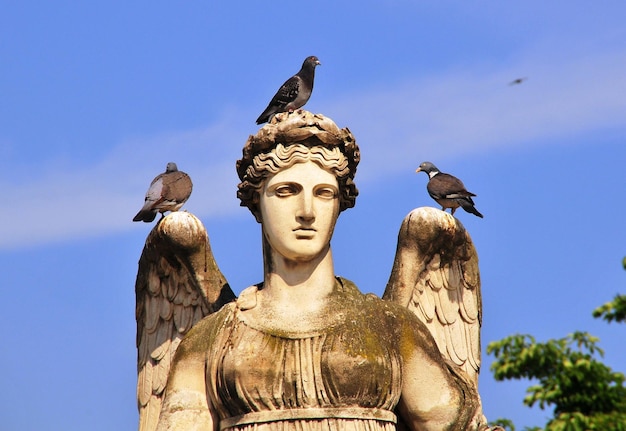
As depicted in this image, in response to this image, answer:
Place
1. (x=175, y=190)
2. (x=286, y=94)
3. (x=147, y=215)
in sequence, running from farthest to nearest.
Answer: (x=286, y=94), (x=175, y=190), (x=147, y=215)

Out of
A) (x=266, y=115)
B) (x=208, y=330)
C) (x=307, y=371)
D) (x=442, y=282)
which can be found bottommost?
(x=307, y=371)

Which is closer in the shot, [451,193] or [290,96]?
[451,193]

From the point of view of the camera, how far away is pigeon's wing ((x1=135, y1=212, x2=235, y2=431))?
37.9ft

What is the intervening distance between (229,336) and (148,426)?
1.49 metres

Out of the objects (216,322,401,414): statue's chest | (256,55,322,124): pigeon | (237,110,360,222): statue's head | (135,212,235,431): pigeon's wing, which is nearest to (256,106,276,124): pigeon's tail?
(256,55,322,124): pigeon

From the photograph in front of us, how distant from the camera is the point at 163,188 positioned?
1368 centimetres

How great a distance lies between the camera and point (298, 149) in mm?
10820

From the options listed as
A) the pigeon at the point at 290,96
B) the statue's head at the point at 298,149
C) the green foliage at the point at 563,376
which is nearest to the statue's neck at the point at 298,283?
the statue's head at the point at 298,149

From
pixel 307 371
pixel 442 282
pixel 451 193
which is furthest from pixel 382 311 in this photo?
pixel 451 193

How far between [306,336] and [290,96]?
4.84 metres

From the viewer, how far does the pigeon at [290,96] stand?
15.0 m

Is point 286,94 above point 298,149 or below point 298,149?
above

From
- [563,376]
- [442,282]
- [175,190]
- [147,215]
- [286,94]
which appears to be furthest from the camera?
[563,376]

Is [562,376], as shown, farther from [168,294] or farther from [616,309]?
[168,294]
